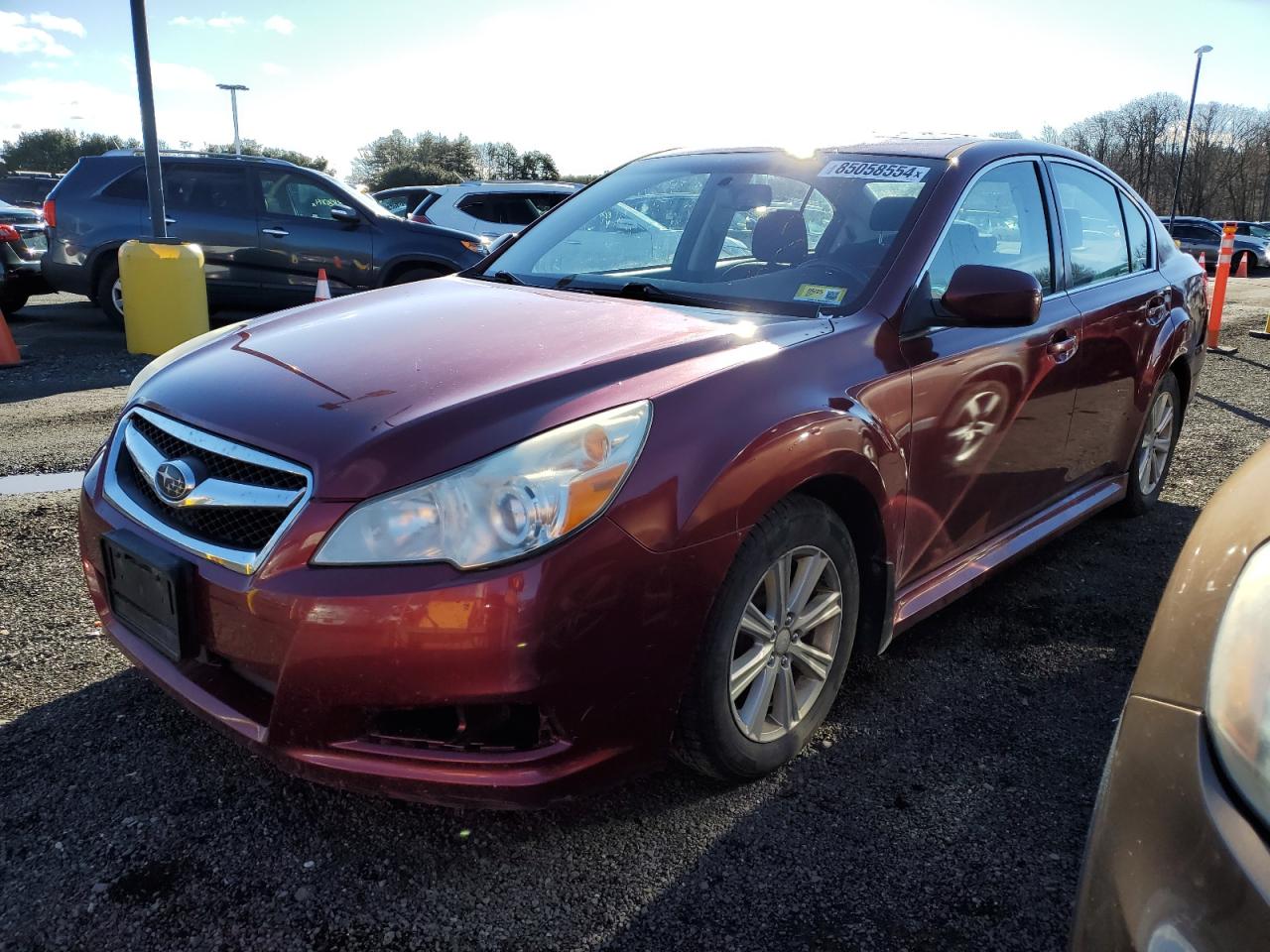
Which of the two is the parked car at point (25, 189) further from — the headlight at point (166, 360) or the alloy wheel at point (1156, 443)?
the alloy wheel at point (1156, 443)

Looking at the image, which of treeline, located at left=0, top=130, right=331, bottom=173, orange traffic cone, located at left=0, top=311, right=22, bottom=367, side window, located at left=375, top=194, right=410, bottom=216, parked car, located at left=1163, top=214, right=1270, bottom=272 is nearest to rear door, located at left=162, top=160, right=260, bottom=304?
orange traffic cone, located at left=0, top=311, right=22, bottom=367

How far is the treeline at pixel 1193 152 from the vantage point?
5775cm

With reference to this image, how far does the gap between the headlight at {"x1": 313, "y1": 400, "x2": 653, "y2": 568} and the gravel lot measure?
2.43ft

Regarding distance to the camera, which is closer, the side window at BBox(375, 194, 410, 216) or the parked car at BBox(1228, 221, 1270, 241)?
the side window at BBox(375, 194, 410, 216)

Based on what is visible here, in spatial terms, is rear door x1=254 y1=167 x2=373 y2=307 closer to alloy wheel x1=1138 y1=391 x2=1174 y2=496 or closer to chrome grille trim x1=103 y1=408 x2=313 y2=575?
alloy wheel x1=1138 y1=391 x2=1174 y2=496

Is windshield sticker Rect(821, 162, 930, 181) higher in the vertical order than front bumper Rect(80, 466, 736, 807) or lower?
higher

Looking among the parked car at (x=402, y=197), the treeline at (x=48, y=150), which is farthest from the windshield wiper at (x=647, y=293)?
the treeline at (x=48, y=150)

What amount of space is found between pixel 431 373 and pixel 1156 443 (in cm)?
368

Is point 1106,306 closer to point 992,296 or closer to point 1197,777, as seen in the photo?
point 992,296

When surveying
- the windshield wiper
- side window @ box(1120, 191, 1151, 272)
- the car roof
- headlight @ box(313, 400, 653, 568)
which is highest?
the car roof

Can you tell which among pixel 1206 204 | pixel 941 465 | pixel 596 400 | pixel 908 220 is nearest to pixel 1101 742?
pixel 941 465

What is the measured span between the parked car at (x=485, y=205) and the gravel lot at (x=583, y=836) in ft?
30.9

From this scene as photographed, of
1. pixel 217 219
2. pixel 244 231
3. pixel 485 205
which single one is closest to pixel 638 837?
pixel 244 231

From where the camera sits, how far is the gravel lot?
2006mm
